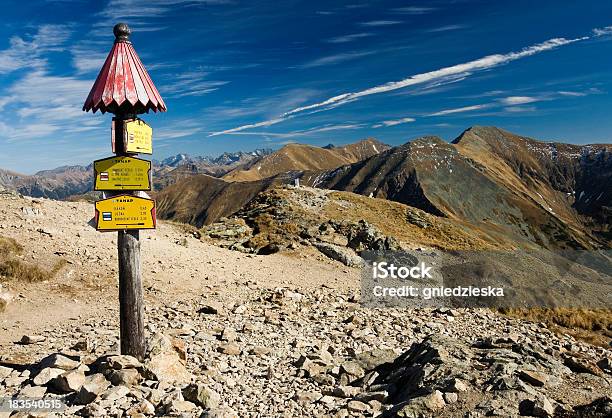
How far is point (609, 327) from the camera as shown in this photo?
18984 millimetres

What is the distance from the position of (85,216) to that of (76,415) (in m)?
19.7

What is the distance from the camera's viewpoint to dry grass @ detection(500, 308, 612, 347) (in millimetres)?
17000

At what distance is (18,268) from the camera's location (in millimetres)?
15930

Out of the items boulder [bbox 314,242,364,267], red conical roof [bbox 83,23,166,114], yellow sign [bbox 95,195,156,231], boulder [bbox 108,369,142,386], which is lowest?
boulder [bbox 314,242,364,267]

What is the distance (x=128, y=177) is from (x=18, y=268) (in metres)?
10.0

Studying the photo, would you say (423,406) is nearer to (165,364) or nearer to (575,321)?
(165,364)

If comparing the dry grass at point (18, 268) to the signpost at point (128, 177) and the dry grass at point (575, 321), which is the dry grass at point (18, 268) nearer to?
the signpost at point (128, 177)

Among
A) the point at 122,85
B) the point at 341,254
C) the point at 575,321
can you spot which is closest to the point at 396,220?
the point at 341,254

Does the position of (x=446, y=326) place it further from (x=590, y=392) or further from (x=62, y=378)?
(x=62, y=378)

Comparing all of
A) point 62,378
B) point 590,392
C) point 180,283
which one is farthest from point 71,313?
point 590,392

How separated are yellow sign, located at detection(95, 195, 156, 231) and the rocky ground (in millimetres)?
2841

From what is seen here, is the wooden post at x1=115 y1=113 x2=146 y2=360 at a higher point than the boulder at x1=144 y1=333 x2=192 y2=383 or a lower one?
higher

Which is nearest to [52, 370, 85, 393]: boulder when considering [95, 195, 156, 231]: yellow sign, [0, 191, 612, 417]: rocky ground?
[0, 191, 612, 417]: rocky ground

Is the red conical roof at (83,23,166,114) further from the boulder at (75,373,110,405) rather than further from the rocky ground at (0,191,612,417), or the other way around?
the boulder at (75,373,110,405)
